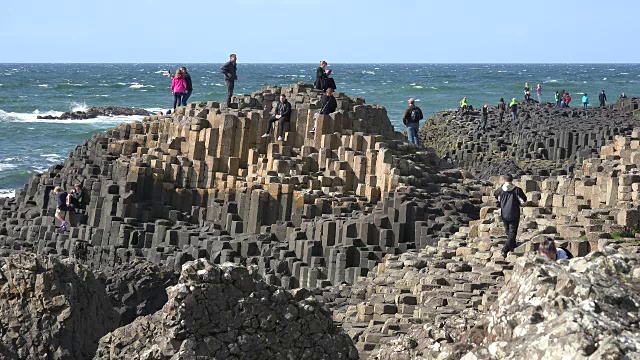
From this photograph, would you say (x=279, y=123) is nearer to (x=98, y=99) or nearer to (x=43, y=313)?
(x=43, y=313)

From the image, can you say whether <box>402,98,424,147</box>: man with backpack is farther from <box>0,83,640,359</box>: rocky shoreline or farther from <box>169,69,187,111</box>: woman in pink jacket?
<box>169,69,187,111</box>: woman in pink jacket

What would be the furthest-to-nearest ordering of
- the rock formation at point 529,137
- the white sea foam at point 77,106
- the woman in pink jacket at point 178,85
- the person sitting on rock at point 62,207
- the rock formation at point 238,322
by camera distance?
the white sea foam at point 77,106, the rock formation at point 529,137, the woman in pink jacket at point 178,85, the person sitting on rock at point 62,207, the rock formation at point 238,322

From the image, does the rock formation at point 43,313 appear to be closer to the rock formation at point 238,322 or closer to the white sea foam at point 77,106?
the rock formation at point 238,322

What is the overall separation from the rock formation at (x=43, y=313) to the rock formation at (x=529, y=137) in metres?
34.1

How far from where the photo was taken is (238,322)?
1448 cm

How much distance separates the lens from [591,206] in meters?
25.0

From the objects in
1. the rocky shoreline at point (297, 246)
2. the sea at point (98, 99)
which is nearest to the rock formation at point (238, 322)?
the rocky shoreline at point (297, 246)

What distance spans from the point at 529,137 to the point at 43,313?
47033 mm

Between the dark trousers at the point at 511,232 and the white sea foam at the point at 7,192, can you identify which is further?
the white sea foam at the point at 7,192

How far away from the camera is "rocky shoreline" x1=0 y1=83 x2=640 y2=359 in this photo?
43.8ft

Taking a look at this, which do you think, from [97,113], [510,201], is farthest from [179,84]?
[97,113]

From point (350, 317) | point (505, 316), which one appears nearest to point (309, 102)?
point (350, 317)

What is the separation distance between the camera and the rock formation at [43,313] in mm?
17922

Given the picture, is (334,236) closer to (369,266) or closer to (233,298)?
(369,266)
